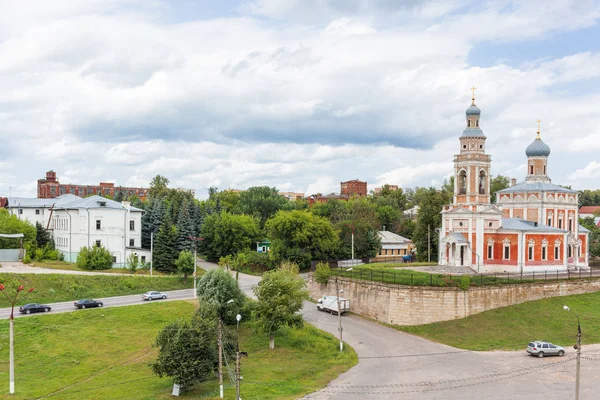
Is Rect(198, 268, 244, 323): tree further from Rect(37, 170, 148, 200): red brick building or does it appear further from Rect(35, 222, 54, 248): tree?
Rect(37, 170, 148, 200): red brick building

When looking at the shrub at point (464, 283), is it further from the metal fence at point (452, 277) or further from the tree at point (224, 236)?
the tree at point (224, 236)

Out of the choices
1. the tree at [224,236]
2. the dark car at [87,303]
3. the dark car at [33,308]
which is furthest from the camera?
the tree at [224,236]

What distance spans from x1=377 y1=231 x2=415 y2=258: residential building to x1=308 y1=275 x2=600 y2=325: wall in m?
35.2

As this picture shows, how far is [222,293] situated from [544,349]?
890 inches

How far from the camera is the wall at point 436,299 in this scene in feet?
148

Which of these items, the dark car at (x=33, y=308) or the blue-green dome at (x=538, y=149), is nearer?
the dark car at (x=33, y=308)

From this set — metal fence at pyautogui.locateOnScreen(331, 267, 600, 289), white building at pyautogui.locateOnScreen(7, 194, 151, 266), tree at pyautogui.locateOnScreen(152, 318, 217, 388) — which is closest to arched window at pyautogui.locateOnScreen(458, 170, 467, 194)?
metal fence at pyautogui.locateOnScreen(331, 267, 600, 289)

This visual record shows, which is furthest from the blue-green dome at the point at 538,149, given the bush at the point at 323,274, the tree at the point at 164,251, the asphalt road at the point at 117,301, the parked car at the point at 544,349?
the tree at the point at 164,251

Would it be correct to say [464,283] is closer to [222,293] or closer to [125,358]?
[222,293]

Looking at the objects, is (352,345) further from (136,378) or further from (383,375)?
(136,378)

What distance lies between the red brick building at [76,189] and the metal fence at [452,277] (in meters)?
79.6

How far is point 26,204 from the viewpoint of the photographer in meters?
76.9

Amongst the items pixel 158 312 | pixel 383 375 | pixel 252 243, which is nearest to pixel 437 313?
pixel 383 375

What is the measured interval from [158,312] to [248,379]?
1648cm
